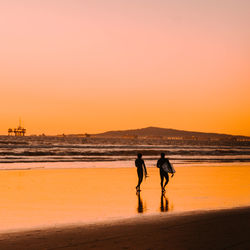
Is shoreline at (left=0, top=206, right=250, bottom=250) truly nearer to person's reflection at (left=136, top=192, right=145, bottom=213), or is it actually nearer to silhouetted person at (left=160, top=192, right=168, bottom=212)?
person's reflection at (left=136, top=192, right=145, bottom=213)

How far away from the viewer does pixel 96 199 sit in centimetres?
1466

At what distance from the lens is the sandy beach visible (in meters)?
7.98

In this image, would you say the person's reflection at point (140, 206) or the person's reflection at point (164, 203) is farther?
the person's reflection at point (164, 203)

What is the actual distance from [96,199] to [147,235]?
6.31m

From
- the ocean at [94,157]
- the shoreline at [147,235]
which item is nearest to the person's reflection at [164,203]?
the shoreline at [147,235]

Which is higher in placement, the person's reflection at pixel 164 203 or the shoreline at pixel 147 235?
the shoreline at pixel 147 235

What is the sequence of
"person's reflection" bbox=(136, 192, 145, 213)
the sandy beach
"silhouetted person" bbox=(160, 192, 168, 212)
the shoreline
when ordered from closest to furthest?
the shoreline → the sandy beach → "person's reflection" bbox=(136, 192, 145, 213) → "silhouetted person" bbox=(160, 192, 168, 212)

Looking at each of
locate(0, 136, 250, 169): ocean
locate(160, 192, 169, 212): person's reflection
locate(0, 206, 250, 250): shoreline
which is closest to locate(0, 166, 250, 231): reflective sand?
locate(160, 192, 169, 212): person's reflection

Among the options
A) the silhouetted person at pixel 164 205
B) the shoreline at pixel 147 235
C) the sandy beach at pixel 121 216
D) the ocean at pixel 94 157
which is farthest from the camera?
the ocean at pixel 94 157

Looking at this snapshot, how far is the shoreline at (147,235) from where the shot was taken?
7.66m

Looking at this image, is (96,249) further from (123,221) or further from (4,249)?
(123,221)

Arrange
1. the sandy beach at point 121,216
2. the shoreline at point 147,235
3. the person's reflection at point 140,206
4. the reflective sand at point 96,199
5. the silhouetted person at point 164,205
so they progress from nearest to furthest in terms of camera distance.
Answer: the shoreline at point 147,235 < the sandy beach at point 121,216 < the reflective sand at point 96,199 < the person's reflection at point 140,206 < the silhouetted person at point 164,205

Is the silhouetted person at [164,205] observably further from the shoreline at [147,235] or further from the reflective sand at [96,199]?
the shoreline at [147,235]

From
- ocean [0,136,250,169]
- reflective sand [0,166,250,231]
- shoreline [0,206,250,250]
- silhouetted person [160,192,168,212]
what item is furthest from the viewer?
ocean [0,136,250,169]
